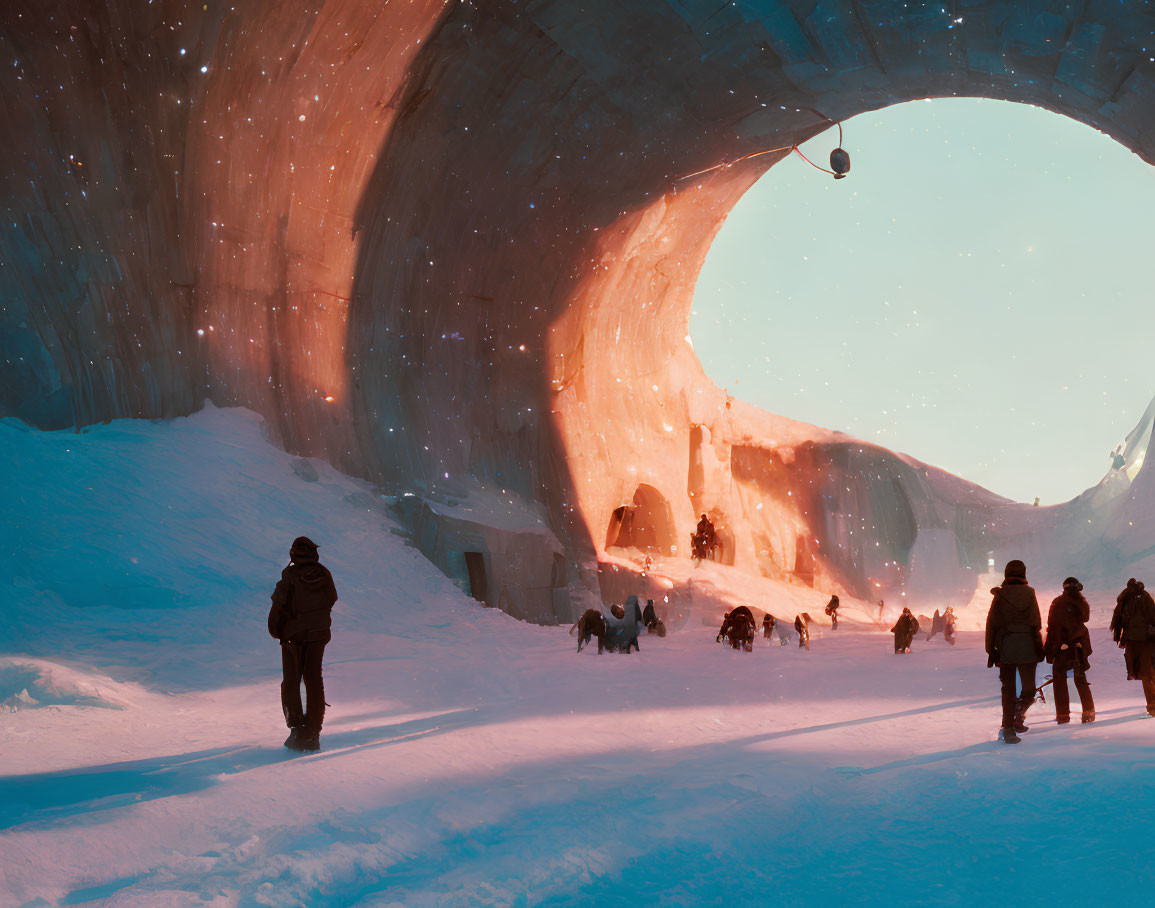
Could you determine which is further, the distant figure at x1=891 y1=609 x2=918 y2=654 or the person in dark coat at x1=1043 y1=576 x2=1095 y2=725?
Answer: the distant figure at x1=891 y1=609 x2=918 y2=654

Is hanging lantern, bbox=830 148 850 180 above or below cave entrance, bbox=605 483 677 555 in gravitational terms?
above

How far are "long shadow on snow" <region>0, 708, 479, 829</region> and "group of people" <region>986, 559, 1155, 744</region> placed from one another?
13.1 feet

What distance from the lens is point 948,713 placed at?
7.23 meters

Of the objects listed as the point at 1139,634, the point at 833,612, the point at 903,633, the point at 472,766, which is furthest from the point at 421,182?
the point at 833,612

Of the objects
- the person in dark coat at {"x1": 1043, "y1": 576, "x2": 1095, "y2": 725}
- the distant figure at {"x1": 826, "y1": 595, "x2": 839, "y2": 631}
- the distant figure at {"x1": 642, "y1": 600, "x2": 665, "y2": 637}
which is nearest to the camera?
the person in dark coat at {"x1": 1043, "y1": 576, "x2": 1095, "y2": 725}

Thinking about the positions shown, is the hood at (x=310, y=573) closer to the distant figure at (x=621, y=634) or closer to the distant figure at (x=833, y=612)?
the distant figure at (x=621, y=634)

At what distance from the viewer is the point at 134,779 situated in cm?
488

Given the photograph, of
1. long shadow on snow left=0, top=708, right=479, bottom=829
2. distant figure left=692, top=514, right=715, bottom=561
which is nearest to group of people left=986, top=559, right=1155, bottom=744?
long shadow on snow left=0, top=708, right=479, bottom=829

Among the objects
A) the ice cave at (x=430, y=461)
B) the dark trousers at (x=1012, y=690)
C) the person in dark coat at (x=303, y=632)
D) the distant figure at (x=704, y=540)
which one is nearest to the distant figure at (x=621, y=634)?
the ice cave at (x=430, y=461)

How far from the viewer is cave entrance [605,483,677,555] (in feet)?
88.1

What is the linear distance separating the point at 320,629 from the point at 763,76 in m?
14.1

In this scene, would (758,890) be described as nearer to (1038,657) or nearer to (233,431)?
(1038,657)

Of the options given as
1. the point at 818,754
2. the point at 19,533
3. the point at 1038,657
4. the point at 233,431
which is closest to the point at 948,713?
the point at 1038,657

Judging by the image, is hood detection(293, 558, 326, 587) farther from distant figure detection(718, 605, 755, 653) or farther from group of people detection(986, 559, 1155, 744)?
distant figure detection(718, 605, 755, 653)
